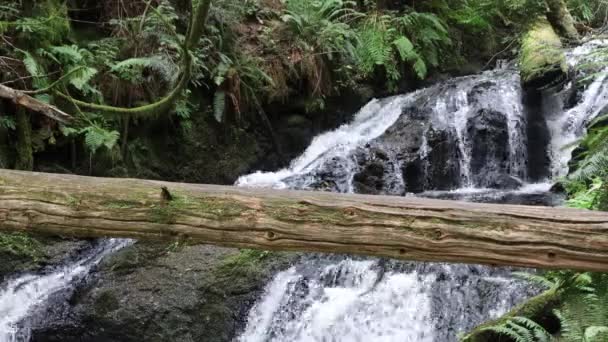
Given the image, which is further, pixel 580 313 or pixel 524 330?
pixel 524 330

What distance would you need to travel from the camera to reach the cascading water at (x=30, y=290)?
476 centimetres

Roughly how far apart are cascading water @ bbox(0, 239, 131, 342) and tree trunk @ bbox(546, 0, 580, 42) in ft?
29.0

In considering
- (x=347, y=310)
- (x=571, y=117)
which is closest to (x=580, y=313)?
(x=347, y=310)

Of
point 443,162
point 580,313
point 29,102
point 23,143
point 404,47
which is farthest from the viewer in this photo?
point 404,47

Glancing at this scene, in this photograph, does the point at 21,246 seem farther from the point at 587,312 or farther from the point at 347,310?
the point at 587,312

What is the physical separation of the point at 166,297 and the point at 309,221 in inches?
106

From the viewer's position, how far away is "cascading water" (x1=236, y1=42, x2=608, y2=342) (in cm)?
477

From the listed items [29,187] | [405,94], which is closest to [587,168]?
[29,187]

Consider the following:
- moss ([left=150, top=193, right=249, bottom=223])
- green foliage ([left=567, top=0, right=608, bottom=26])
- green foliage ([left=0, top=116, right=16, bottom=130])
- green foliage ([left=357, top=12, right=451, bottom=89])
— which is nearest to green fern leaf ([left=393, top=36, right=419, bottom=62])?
green foliage ([left=357, top=12, right=451, bottom=89])

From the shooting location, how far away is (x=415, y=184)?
8.37 m

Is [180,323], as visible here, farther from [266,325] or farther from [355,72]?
[355,72]

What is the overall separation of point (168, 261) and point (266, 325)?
4.15ft

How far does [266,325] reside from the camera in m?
4.91

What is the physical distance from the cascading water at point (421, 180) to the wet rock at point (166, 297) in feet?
0.73
